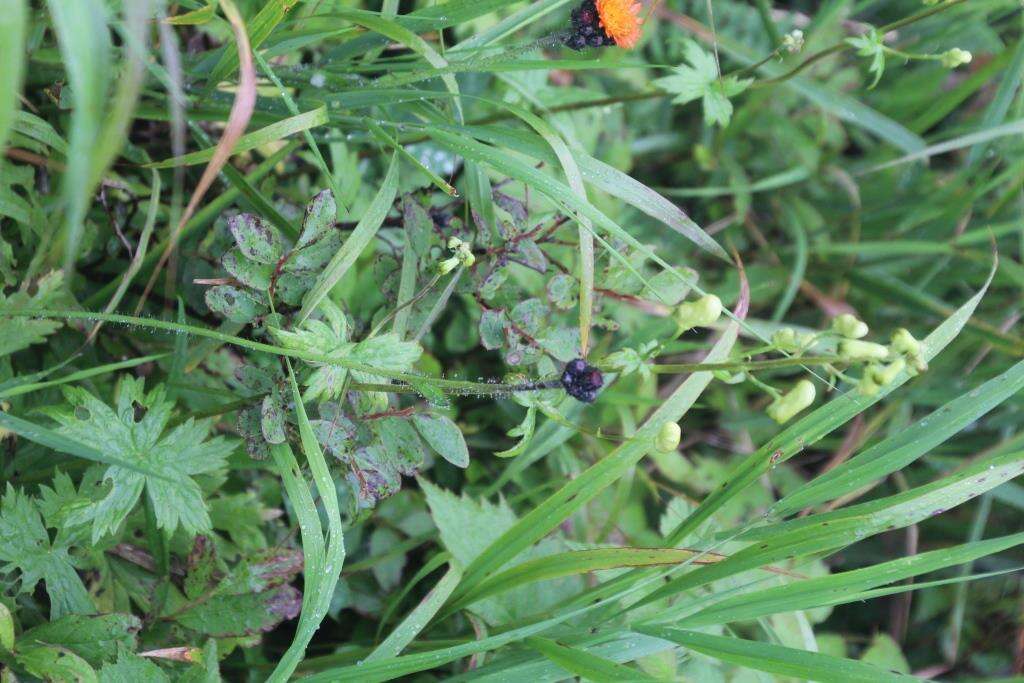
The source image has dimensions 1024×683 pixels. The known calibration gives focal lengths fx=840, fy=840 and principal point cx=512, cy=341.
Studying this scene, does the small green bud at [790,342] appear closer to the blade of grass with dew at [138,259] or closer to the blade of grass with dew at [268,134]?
the blade of grass with dew at [268,134]

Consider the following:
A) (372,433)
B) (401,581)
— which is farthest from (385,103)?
(401,581)

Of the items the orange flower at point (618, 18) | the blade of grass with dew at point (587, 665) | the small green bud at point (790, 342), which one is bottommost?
the blade of grass with dew at point (587, 665)

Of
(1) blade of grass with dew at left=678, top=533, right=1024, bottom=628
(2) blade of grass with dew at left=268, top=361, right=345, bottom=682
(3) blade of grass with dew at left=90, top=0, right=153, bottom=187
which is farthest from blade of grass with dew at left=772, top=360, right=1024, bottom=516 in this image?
(3) blade of grass with dew at left=90, top=0, right=153, bottom=187

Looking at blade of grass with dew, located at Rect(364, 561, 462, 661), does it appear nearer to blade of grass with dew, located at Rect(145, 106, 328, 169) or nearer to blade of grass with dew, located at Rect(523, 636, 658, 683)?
blade of grass with dew, located at Rect(523, 636, 658, 683)

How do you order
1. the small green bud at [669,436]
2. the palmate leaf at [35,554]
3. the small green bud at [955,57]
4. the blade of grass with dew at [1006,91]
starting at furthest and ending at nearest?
the blade of grass with dew at [1006,91], the small green bud at [955,57], the palmate leaf at [35,554], the small green bud at [669,436]

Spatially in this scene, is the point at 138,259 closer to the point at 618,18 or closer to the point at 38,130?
the point at 38,130

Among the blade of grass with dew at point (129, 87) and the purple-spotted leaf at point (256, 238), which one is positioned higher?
the blade of grass with dew at point (129, 87)

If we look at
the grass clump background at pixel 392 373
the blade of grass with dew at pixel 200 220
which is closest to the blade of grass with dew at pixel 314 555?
the grass clump background at pixel 392 373

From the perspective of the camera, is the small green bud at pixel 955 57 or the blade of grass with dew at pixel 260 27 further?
the small green bud at pixel 955 57
